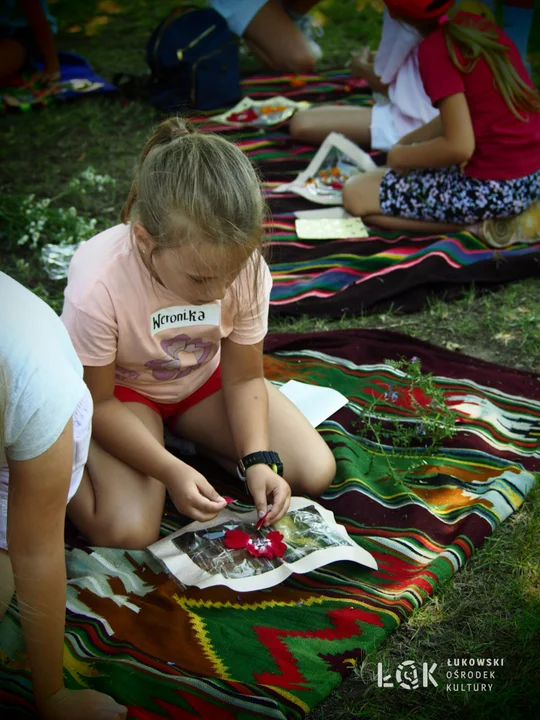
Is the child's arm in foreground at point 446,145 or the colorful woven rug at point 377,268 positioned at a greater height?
the child's arm in foreground at point 446,145

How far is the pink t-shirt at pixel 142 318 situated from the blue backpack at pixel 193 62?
2.74m

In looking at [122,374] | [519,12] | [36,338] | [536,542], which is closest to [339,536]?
[536,542]

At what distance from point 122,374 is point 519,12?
3.09m

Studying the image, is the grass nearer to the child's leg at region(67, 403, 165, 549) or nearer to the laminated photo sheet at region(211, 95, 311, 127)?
the laminated photo sheet at region(211, 95, 311, 127)

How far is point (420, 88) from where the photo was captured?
357cm

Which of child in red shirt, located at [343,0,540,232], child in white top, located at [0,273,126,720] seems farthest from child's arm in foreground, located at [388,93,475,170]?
child in white top, located at [0,273,126,720]

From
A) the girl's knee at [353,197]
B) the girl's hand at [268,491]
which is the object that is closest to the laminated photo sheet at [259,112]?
the girl's knee at [353,197]

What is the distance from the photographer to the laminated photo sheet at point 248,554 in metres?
1.82

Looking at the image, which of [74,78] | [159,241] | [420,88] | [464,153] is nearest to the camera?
[159,241]

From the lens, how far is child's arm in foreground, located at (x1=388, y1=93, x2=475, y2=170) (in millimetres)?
3098

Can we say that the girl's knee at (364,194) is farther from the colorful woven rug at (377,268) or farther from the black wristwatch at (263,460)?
the black wristwatch at (263,460)

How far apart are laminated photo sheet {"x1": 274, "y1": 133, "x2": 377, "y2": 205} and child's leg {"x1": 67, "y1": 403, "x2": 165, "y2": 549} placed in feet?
6.56

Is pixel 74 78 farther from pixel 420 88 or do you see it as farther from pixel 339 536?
pixel 339 536

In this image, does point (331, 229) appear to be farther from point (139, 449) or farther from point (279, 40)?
point (279, 40)
